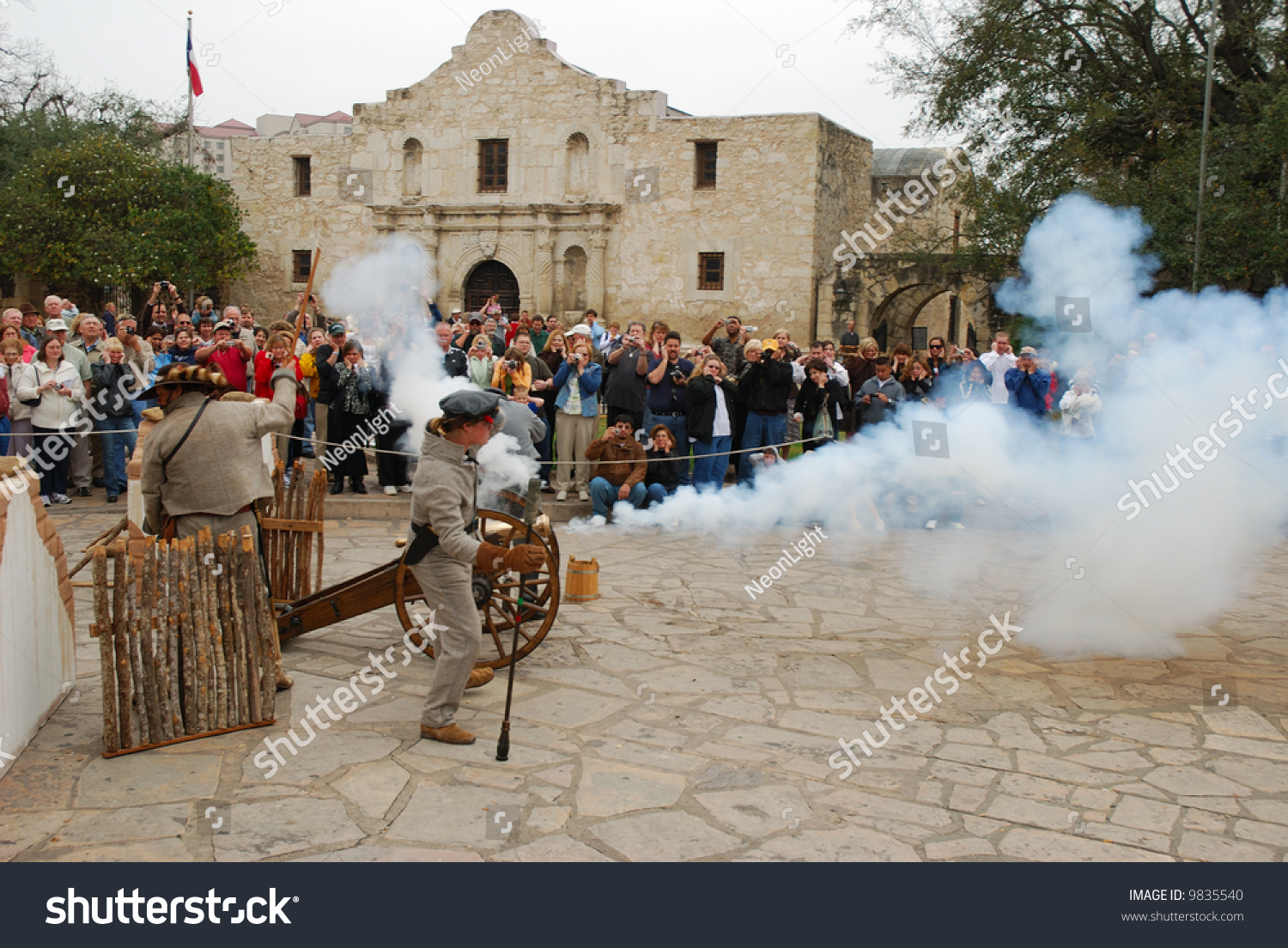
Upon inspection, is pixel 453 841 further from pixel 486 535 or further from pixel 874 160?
pixel 874 160

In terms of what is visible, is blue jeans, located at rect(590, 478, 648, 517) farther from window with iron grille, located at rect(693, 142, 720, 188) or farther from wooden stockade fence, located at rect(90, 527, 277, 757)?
window with iron grille, located at rect(693, 142, 720, 188)

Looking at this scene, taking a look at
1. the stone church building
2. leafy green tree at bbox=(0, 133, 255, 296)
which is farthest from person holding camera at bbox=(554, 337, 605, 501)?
leafy green tree at bbox=(0, 133, 255, 296)

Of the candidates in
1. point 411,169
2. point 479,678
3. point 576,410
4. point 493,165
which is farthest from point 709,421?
point 411,169

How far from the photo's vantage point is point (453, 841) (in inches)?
167

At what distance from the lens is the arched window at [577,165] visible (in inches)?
1030

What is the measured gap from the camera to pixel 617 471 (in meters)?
10.9

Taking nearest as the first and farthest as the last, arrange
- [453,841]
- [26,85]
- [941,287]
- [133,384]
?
[453,841] < [133,384] < [941,287] < [26,85]

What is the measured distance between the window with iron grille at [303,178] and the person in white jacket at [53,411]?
1856 cm

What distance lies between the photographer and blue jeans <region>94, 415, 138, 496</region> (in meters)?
11.4

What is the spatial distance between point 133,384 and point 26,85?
79.7 feet

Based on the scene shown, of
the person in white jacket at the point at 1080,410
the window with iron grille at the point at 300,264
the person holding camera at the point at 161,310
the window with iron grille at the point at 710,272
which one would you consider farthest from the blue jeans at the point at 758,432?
the window with iron grille at the point at 300,264

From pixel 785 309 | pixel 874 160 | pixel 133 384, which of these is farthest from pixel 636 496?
pixel 874 160

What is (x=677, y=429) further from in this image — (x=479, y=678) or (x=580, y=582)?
(x=479, y=678)

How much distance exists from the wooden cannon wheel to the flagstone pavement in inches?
9.8
